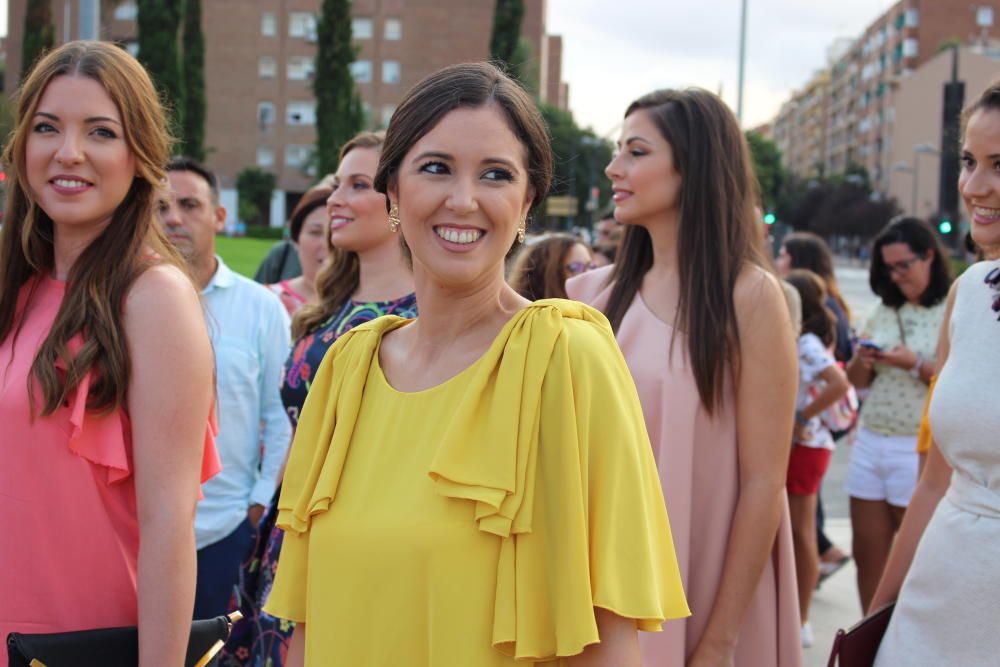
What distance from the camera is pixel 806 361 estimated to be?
6488mm

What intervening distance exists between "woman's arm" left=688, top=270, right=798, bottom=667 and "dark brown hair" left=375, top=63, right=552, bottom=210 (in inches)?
40.8

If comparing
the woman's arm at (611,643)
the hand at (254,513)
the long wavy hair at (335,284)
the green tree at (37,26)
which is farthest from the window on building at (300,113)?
Result: the woman's arm at (611,643)

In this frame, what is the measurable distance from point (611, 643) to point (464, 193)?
877mm

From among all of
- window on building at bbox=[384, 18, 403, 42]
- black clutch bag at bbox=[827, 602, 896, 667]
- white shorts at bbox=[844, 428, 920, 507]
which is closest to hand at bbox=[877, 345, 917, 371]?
white shorts at bbox=[844, 428, 920, 507]

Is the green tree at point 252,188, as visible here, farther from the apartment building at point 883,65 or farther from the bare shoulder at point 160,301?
the bare shoulder at point 160,301

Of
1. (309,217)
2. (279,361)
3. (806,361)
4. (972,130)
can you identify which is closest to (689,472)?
(972,130)

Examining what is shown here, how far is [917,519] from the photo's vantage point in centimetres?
308

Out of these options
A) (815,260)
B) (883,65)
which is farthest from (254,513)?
(883,65)

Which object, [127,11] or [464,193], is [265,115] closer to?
[127,11]

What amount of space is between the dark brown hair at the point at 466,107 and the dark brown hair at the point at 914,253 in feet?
15.5

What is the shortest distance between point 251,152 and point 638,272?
7059 centimetres

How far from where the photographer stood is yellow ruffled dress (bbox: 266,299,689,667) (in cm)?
189

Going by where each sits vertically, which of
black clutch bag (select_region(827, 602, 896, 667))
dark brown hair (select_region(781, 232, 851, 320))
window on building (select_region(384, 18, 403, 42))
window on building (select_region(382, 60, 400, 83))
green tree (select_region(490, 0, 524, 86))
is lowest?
black clutch bag (select_region(827, 602, 896, 667))

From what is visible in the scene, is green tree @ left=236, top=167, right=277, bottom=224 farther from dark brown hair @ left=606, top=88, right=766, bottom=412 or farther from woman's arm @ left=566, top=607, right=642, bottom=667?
woman's arm @ left=566, top=607, right=642, bottom=667
